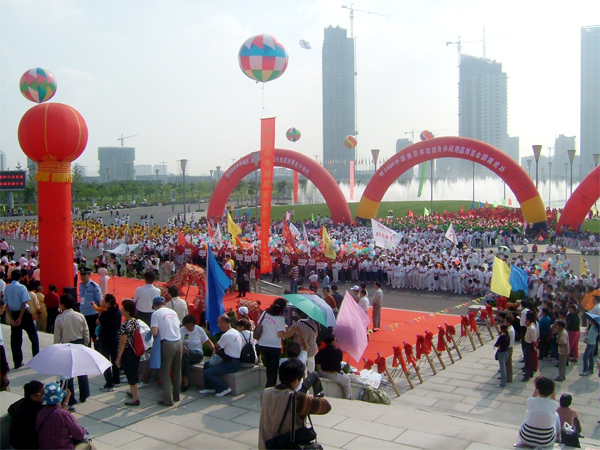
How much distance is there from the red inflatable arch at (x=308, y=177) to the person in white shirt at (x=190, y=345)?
2364 cm

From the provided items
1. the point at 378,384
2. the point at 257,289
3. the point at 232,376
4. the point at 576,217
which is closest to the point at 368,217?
the point at 576,217

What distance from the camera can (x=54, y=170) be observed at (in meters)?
11.4

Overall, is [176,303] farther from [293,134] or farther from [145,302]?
[293,134]

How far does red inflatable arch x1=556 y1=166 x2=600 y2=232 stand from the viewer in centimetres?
2480

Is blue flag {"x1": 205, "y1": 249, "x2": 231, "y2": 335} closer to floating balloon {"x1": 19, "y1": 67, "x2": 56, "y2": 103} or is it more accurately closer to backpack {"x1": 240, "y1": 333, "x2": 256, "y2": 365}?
backpack {"x1": 240, "y1": 333, "x2": 256, "y2": 365}

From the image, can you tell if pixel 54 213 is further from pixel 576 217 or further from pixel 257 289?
pixel 576 217

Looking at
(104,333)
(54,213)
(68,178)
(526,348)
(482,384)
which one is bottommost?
(482,384)

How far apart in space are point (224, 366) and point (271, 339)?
64 cm

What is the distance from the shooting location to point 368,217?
30641 mm

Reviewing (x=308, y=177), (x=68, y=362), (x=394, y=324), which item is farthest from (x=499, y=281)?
(x=308, y=177)

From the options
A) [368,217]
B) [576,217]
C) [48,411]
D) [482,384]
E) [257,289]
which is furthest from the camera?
[368,217]

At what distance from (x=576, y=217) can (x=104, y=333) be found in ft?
80.2

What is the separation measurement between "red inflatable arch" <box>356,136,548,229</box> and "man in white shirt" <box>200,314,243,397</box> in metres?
22.3

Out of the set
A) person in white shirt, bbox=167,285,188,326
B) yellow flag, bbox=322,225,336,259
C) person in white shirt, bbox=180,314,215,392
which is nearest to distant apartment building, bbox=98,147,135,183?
yellow flag, bbox=322,225,336,259
